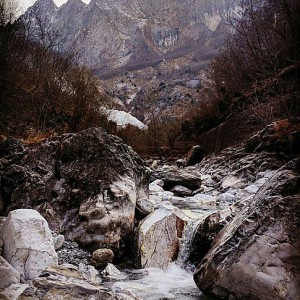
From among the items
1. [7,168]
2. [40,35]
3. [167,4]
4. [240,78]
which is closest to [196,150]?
[240,78]

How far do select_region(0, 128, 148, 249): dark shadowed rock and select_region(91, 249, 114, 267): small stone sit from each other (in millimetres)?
254

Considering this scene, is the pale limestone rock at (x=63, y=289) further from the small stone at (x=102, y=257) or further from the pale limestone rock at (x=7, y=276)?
the small stone at (x=102, y=257)

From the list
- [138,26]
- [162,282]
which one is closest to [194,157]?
[162,282]

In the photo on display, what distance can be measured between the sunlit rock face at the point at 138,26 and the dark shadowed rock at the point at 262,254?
313 feet

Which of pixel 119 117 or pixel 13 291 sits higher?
pixel 119 117

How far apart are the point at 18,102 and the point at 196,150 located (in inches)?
351

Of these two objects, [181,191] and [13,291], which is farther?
[181,191]

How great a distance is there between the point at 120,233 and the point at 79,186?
3.20 ft

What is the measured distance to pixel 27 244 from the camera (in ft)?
10.2

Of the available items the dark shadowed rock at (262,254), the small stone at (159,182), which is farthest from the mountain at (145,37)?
Result: the dark shadowed rock at (262,254)

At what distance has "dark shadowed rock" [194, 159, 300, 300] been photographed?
2822 mm

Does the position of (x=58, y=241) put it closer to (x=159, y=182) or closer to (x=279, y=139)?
(x=159, y=182)

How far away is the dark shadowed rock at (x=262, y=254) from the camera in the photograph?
282 centimetres

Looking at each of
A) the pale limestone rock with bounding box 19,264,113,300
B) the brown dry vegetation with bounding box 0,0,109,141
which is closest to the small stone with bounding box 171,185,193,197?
the brown dry vegetation with bounding box 0,0,109,141
